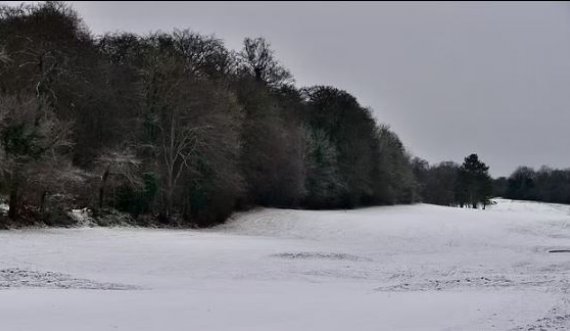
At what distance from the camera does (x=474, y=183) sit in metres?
40.9

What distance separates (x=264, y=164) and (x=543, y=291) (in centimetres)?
A: 3865

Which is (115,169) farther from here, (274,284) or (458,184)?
(458,184)

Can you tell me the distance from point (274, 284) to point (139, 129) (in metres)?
28.3

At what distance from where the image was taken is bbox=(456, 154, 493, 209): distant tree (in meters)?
34.1

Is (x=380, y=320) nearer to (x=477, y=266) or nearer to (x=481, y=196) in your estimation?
(x=477, y=266)

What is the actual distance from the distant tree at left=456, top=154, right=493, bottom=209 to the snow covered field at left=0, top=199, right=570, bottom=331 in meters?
2.83

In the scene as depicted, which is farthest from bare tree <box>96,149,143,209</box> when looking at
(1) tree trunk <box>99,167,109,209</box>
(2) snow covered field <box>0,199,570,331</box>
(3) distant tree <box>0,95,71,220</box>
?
(2) snow covered field <box>0,199,570,331</box>

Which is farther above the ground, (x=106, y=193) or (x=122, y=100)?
(x=122, y=100)

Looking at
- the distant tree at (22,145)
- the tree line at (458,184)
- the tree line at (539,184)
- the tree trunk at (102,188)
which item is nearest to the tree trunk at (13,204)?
the distant tree at (22,145)

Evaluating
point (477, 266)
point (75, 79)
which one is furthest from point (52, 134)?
point (477, 266)

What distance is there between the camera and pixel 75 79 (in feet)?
128

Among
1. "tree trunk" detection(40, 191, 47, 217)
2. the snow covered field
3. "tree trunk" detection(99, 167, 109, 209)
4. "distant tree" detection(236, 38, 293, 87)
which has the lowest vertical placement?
the snow covered field

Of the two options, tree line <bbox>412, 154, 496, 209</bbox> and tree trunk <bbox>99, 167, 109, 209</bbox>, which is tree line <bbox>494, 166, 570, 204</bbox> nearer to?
tree line <bbox>412, 154, 496, 209</bbox>

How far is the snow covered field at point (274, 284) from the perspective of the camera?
10227mm
